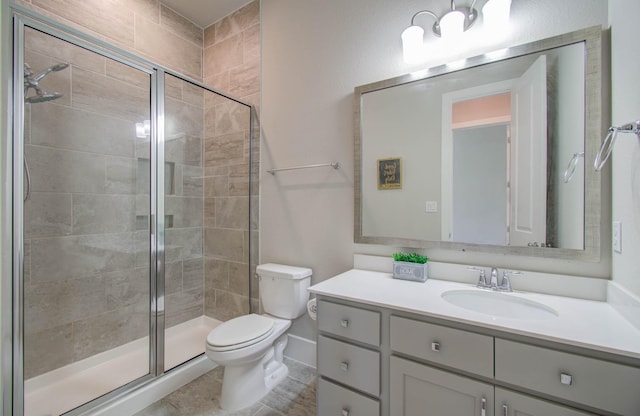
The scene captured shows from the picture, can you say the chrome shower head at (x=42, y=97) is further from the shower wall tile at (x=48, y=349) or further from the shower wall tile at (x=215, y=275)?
the shower wall tile at (x=215, y=275)

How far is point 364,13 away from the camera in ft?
5.84

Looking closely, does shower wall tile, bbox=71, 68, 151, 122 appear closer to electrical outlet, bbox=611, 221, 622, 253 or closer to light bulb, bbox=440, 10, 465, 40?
light bulb, bbox=440, 10, 465, 40

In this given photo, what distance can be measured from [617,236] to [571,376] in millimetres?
652

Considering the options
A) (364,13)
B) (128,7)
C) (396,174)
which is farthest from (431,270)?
(128,7)

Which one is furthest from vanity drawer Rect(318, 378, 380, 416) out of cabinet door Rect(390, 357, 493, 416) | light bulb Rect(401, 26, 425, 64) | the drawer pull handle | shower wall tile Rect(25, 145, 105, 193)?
shower wall tile Rect(25, 145, 105, 193)

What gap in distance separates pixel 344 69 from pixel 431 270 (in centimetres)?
142

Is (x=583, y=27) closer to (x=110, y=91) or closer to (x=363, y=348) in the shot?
(x=363, y=348)

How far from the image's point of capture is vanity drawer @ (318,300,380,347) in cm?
121

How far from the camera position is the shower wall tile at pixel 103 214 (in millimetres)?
1869

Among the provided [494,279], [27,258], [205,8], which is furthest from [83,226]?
[494,279]

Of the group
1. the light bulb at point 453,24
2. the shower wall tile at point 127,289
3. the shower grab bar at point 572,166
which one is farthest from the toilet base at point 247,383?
the light bulb at point 453,24

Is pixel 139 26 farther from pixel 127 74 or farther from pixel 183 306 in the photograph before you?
pixel 183 306

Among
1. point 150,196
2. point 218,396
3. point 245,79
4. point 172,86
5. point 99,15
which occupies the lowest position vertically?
point 218,396

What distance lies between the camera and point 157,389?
5.57 ft
